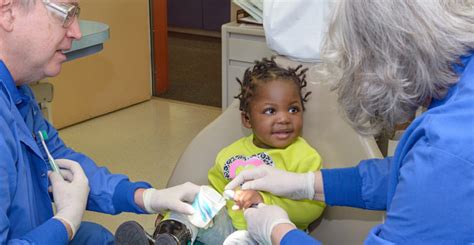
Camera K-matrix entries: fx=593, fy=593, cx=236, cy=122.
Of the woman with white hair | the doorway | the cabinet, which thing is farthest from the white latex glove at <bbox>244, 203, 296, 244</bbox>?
the doorway

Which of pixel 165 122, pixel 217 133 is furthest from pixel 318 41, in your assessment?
pixel 165 122

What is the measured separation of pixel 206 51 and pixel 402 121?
437 centimetres

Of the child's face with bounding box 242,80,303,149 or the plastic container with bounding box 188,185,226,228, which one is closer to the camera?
the plastic container with bounding box 188,185,226,228

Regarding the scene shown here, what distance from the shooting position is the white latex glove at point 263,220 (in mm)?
1345

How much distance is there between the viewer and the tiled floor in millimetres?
3139

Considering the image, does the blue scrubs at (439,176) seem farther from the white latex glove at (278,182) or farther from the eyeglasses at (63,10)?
the eyeglasses at (63,10)

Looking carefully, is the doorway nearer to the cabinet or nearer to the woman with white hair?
the cabinet

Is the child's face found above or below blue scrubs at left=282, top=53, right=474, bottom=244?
below

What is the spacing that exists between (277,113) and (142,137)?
203 cm

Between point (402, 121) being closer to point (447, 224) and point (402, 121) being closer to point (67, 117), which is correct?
point (447, 224)

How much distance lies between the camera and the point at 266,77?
5.53ft

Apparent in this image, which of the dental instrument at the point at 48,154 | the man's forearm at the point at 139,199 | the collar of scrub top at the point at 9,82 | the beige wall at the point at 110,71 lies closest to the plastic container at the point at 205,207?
the man's forearm at the point at 139,199

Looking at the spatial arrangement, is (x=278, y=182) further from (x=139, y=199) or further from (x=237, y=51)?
(x=237, y=51)

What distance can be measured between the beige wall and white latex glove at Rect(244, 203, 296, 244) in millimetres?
2357
